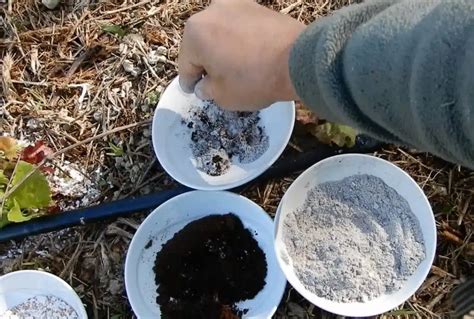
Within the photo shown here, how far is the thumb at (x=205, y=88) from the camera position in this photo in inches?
43.8

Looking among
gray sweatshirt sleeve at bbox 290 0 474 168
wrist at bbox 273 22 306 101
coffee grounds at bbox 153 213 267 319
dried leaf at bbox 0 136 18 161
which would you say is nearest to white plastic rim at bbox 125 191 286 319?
coffee grounds at bbox 153 213 267 319

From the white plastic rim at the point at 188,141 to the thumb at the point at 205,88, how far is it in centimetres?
36

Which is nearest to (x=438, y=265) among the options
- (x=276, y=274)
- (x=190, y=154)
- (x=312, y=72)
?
(x=276, y=274)

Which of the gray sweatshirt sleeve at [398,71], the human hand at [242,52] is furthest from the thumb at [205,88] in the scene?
the gray sweatshirt sleeve at [398,71]

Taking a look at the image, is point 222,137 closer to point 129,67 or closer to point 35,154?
point 129,67

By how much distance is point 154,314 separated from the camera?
4.98ft

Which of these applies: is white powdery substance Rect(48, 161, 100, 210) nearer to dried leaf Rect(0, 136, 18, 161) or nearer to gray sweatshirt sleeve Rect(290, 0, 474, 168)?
dried leaf Rect(0, 136, 18, 161)

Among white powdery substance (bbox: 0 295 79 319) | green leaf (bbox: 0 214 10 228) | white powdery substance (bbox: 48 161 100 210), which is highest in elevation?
white powdery substance (bbox: 48 161 100 210)

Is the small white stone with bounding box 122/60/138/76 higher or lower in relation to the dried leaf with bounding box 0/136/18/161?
higher

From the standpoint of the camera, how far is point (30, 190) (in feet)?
5.02

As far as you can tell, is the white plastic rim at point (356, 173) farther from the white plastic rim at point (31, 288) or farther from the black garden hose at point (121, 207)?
the white plastic rim at point (31, 288)

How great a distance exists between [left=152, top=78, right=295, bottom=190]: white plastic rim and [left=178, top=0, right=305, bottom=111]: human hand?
0.38m

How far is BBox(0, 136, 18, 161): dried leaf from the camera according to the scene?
1605mm

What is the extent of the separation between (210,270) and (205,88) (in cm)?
51
